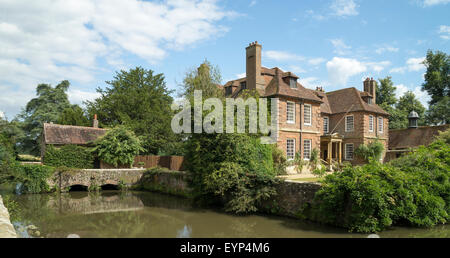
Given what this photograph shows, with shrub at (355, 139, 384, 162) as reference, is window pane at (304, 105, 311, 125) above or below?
above

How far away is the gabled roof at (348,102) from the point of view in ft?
94.4

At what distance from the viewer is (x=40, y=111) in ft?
138

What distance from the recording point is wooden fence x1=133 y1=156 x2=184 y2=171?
86.2 ft

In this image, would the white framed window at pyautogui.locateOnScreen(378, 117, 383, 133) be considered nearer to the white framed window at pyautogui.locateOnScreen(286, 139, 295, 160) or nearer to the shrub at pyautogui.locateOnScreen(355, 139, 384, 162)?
the shrub at pyautogui.locateOnScreen(355, 139, 384, 162)

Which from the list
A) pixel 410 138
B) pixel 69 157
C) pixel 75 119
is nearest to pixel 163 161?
pixel 69 157

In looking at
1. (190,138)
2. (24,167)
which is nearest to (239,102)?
(190,138)

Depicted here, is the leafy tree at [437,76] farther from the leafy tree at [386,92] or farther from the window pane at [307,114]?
the window pane at [307,114]

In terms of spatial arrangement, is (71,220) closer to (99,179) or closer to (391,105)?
(99,179)

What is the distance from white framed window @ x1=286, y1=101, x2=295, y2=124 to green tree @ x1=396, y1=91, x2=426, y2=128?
2319cm

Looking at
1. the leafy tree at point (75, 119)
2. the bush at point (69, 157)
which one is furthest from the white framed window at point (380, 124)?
the leafy tree at point (75, 119)

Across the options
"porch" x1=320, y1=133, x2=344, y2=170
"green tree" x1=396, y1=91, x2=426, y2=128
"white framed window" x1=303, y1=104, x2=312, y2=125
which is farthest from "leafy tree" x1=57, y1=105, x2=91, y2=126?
"green tree" x1=396, y1=91, x2=426, y2=128

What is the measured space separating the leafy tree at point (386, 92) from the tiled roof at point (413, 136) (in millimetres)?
11181
